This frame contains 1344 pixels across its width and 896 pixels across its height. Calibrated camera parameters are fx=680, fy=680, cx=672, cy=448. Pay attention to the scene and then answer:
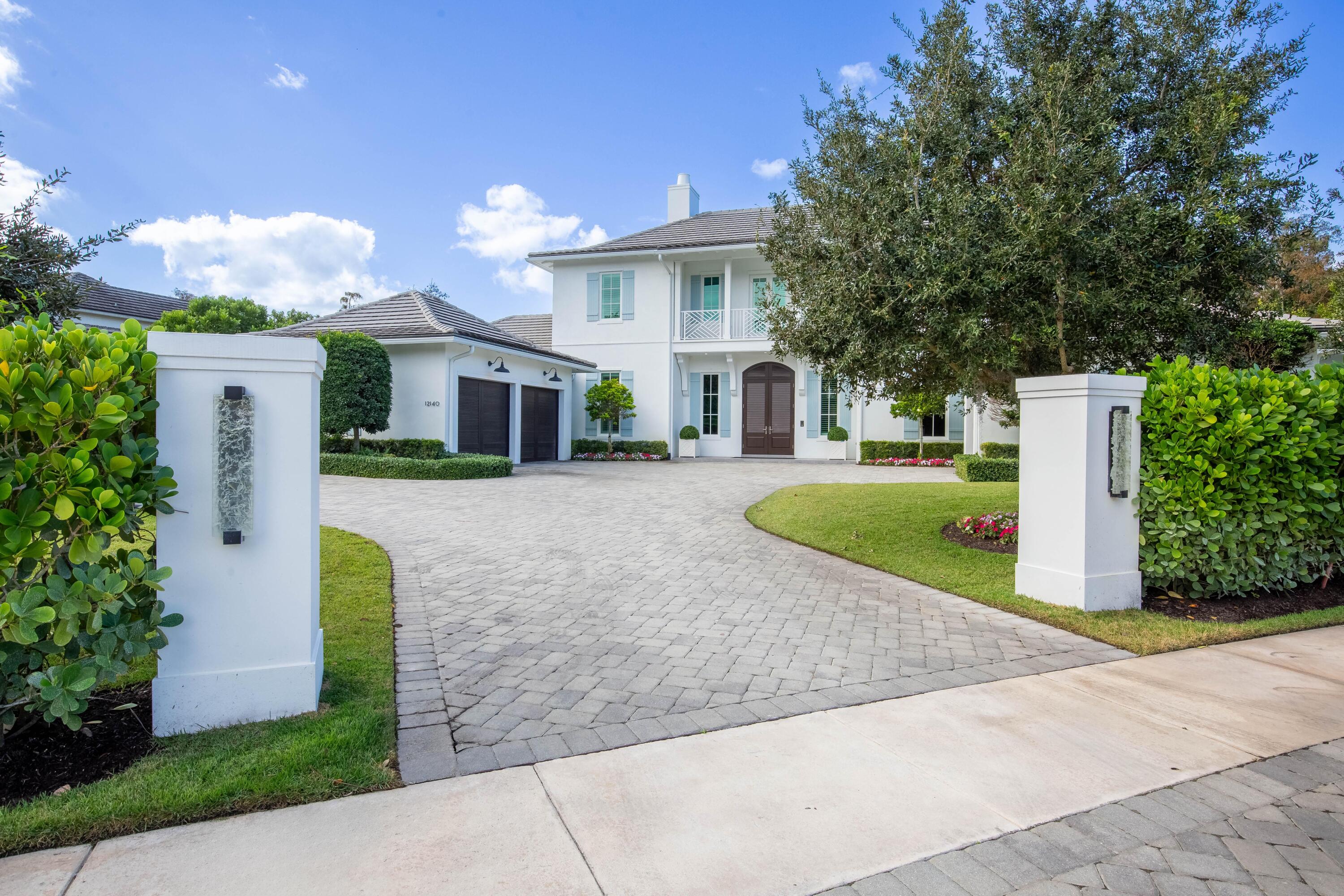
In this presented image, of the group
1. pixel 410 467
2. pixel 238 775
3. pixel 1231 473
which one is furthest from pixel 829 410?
pixel 238 775

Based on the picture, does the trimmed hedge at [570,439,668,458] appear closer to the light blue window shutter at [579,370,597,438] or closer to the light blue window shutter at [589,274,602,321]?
the light blue window shutter at [579,370,597,438]

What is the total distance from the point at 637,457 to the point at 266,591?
1883cm

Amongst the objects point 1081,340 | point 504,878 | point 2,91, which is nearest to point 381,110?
point 2,91

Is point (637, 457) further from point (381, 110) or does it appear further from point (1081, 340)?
point (1081, 340)

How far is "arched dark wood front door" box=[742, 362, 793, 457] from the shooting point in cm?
2294

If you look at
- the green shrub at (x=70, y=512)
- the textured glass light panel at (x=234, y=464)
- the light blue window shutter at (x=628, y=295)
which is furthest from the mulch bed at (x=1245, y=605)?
the light blue window shutter at (x=628, y=295)

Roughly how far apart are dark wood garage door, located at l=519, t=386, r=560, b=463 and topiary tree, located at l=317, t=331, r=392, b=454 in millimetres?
5003

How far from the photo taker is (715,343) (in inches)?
874

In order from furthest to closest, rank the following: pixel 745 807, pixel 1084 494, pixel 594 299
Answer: pixel 594 299, pixel 1084 494, pixel 745 807

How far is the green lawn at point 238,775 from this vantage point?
2.36 metres

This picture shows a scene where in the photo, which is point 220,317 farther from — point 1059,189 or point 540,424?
point 1059,189

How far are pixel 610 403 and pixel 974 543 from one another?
15260 millimetres

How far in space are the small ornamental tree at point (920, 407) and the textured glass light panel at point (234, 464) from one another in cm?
724

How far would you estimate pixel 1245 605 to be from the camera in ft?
18.3
